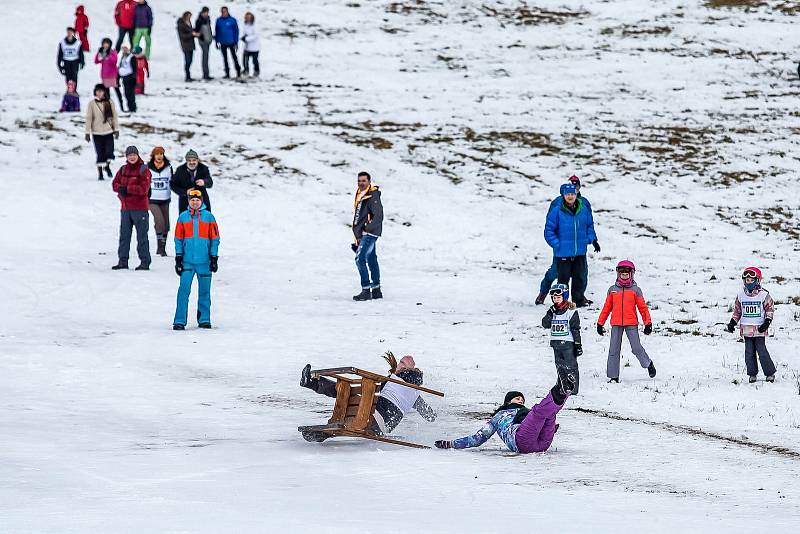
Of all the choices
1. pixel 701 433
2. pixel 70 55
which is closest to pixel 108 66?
pixel 70 55

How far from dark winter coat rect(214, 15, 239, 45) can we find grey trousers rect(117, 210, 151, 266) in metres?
16.3

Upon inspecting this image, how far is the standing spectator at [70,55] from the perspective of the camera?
31453 mm

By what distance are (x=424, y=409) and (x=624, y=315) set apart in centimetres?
354

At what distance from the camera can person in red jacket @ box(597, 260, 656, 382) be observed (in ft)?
45.9

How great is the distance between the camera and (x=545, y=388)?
1373 centimetres

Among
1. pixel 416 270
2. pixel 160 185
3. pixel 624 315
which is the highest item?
pixel 160 185

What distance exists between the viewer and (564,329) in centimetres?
1319

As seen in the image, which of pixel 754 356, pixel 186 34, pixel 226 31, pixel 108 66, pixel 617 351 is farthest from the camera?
pixel 226 31

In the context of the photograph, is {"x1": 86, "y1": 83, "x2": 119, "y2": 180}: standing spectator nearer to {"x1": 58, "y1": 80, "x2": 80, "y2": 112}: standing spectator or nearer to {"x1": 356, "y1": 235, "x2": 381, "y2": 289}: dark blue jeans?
{"x1": 58, "y1": 80, "x2": 80, "y2": 112}: standing spectator

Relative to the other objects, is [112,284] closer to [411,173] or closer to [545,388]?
[545,388]

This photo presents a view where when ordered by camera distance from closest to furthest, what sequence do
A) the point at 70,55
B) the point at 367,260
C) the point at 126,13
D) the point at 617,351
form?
the point at 617,351, the point at 367,260, the point at 70,55, the point at 126,13

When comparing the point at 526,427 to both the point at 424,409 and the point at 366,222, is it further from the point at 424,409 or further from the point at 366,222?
the point at 366,222

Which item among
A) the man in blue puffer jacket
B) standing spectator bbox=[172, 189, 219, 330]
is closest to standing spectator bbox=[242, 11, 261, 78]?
the man in blue puffer jacket

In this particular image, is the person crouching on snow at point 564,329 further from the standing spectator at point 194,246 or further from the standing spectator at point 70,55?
the standing spectator at point 70,55
